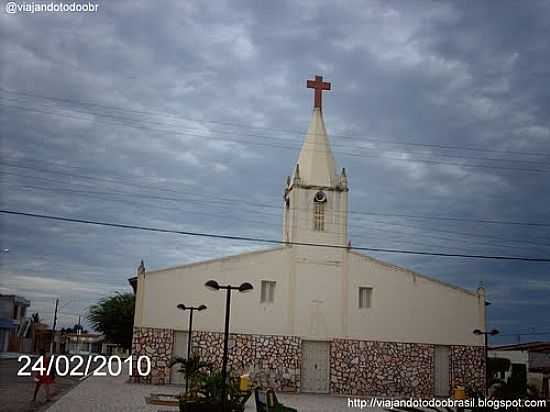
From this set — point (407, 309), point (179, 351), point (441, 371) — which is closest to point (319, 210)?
point (407, 309)

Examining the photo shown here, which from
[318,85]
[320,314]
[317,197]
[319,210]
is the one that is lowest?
[320,314]

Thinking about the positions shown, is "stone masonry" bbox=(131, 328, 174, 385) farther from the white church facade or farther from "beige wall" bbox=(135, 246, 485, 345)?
"beige wall" bbox=(135, 246, 485, 345)

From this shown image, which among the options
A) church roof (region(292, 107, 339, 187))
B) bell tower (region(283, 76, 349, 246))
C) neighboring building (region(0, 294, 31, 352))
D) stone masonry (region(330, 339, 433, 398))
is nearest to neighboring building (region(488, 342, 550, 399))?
stone masonry (region(330, 339, 433, 398))

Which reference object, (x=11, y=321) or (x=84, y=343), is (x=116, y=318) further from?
(x=84, y=343)

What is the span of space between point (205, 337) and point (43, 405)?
30.2 feet

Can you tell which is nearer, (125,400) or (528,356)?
(125,400)

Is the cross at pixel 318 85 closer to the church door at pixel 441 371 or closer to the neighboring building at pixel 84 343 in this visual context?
the church door at pixel 441 371

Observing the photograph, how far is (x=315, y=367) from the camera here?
2834 centimetres

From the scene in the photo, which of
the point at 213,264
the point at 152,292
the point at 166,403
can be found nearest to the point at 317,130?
the point at 213,264

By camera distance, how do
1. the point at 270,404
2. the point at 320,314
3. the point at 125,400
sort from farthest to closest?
the point at 320,314 → the point at 125,400 → the point at 270,404

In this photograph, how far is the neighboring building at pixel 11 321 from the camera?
57.1 meters

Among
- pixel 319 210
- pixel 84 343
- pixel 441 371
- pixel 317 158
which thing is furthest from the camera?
pixel 84 343

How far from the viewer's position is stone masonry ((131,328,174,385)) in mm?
27219

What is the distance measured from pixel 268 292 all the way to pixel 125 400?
8.78m
